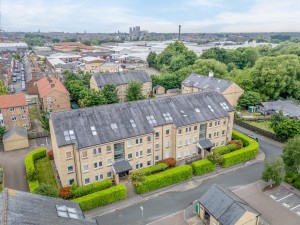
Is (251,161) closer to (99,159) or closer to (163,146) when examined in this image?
(163,146)

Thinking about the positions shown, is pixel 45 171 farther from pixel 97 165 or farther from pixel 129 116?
pixel 129 116

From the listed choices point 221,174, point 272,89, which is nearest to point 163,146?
point 221,174

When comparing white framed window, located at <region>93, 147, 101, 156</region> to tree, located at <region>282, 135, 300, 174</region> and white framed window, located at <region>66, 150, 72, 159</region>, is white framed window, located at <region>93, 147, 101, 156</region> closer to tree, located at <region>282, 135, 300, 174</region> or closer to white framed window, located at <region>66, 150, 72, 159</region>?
white framed window, located at <region>66, 150, 72, 159</region>

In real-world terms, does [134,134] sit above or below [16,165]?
above

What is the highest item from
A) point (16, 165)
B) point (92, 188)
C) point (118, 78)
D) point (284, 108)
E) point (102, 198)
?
point (118, 78)

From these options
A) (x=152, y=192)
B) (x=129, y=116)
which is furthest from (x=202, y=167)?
(x=129, y=116)

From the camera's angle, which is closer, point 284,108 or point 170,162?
point 170,162

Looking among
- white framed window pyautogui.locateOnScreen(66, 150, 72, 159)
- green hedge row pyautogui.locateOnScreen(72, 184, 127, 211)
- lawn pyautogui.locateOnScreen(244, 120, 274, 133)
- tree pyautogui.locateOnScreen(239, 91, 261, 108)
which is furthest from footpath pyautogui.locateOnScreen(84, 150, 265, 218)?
tree pyautogui.locateOnScreen(239, 91, 261, 108)
